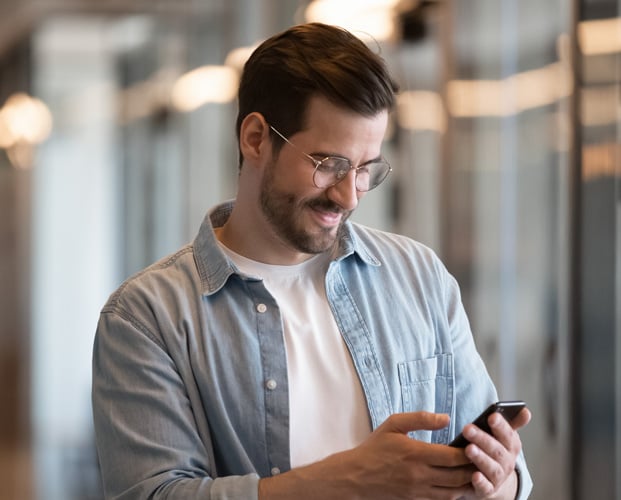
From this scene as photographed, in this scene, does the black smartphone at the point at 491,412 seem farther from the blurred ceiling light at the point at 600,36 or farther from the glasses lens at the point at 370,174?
the blurred ceiling light at the point at 600,36

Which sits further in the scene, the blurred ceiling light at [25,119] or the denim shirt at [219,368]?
the blurred ceiling light at [25,119]

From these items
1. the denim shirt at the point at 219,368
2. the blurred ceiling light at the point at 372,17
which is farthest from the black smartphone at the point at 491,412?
the blurred ceiling light at the point at 372,17

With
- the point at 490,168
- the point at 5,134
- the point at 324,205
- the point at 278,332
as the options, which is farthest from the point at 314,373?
the point at 5,134

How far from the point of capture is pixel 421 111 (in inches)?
189

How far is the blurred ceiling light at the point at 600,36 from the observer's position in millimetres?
3350

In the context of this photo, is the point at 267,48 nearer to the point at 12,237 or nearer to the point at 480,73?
the point at 480,73

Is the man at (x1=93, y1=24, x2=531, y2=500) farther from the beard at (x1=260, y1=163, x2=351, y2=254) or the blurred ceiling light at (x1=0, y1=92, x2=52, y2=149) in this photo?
the blurred ceiling light at (x1=0, y1=92, x2=52, y2=149)

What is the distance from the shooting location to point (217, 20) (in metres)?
7.71

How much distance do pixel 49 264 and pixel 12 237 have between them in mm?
525

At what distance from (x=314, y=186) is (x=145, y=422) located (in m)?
0.53

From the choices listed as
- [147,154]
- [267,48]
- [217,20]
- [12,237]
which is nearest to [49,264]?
[12,237]

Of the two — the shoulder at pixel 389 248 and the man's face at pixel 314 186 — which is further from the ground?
the man's face at pixel 314 186

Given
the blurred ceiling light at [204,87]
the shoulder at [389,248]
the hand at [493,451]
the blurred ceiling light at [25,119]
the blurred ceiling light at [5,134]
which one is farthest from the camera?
the blurred ceiling light at [5,134]

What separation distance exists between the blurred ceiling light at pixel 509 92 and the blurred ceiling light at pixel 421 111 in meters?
0.10
